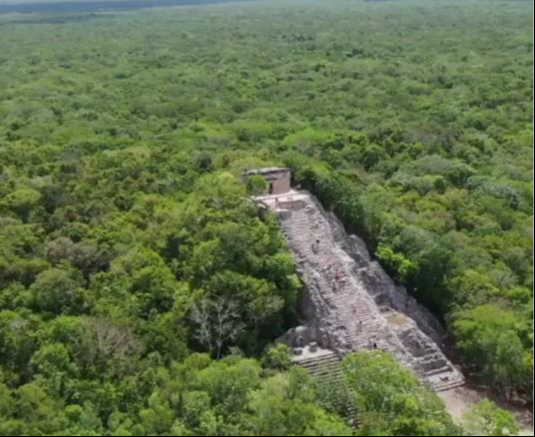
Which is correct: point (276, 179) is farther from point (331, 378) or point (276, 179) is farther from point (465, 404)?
point (465, 404)

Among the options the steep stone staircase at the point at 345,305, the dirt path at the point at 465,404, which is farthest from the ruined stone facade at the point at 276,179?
the dirt path at the point at 465,404

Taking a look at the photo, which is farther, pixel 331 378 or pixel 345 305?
pixel 345 305

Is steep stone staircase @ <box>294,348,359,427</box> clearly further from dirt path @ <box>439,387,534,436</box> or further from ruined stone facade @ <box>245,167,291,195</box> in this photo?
ruined stone facade @ <box>245,167,291,195</box>

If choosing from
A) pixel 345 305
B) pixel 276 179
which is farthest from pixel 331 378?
pixel 276 179

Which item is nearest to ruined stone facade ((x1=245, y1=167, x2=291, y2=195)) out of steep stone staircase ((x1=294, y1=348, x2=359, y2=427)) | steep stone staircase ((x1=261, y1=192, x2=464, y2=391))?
steep stone staircase ((x1=261, y1=192, x2=464, y2=391))

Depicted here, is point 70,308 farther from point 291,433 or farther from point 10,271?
point 291,433

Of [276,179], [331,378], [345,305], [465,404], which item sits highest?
[276,179]
